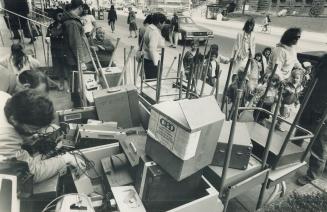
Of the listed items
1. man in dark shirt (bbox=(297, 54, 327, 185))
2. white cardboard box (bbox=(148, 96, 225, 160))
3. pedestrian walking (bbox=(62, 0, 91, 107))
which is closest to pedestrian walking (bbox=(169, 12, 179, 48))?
pedestrian walking (bbox=(62, 0, 91, 107))

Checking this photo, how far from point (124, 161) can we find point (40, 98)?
901mm

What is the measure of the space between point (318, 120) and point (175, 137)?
6.89 ft

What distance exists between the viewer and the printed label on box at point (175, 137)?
178 cm

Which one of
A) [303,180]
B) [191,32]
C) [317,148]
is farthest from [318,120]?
[191,32]

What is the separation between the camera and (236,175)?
2123mm

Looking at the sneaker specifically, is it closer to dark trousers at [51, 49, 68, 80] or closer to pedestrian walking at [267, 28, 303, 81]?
pedestrian walking at [267, 28, 303, 81]

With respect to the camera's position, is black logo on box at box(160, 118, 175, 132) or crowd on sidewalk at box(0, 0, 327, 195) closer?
black logo on box at box(160, 118, 175, 132)

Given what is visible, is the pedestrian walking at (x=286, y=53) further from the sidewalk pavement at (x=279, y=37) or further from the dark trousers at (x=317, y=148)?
the sidewalk pavement at (x=279, y=37)

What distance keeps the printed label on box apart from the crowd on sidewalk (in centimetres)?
80

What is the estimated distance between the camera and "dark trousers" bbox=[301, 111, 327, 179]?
3.09 m

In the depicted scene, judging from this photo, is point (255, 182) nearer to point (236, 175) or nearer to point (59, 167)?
point (236, 175)

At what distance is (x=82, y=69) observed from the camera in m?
4.28

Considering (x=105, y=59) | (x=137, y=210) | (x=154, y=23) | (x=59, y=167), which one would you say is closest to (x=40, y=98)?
(x=59, y=167)

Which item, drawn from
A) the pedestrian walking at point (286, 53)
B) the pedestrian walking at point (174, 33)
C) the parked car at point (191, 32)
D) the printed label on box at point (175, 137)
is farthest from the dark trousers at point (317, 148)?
the parked car at point (191, 32)
